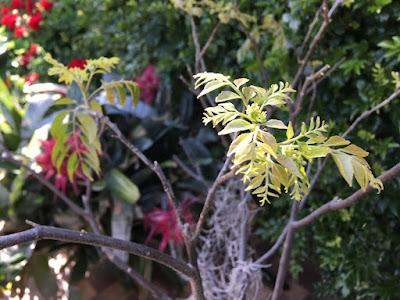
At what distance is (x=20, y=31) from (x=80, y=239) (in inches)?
86.0

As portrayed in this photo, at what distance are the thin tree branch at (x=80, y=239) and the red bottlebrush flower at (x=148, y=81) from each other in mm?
1373

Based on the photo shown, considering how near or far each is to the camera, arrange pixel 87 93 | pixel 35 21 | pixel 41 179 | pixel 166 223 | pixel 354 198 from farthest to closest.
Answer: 1. pixel 35 21
2. pixel 166 223
3. pixel 41 179
4. pixel 87 93
5. pixel 354 198

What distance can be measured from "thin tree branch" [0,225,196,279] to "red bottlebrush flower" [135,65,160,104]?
1373mm

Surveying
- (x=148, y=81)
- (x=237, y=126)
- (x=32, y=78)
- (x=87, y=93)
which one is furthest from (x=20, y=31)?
(x=237, y=126)

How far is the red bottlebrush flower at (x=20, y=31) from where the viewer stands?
259 centimetres

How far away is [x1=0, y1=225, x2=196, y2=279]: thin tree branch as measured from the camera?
25.4 inches

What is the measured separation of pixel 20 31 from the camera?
2.61m

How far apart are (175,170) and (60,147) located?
77cm

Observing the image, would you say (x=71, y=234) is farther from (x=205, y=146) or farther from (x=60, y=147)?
(x=205, y=146)

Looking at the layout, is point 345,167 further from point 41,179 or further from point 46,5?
point 46,5

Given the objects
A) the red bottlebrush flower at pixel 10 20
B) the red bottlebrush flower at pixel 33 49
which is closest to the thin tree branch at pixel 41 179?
the red bottlebrush flower at pixel 33 49

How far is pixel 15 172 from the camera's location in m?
1.90

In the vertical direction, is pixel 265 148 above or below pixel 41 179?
above

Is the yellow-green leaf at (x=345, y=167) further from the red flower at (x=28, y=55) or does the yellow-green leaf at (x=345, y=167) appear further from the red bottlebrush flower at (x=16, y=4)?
the red bottlebrush flower at (x=16, y=4)
